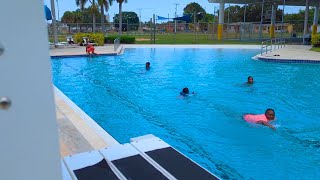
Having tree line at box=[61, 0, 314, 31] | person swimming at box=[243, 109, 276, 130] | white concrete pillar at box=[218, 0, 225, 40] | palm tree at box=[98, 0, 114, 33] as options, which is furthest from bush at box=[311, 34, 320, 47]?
palm tree at box=[98, 0, 114, 33]

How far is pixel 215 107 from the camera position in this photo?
8461 millimetres

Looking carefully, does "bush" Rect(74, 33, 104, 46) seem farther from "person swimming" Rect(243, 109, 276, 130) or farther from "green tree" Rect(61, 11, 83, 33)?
"green tree" Rect(61, 11, 83, 33)

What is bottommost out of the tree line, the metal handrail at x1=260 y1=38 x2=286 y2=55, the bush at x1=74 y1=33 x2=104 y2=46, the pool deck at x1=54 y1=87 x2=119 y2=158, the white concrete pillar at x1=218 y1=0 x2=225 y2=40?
the pool deck at x1=54 y1=87 x2=119 y2=158

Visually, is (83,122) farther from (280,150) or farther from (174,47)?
(174,47)

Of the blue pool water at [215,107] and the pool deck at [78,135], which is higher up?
the pool deck at [78,135]

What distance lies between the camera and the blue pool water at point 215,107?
5.21m

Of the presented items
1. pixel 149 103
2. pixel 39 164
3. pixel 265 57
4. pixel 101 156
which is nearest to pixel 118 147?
pixel 101 156

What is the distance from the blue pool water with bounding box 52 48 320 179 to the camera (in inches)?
205

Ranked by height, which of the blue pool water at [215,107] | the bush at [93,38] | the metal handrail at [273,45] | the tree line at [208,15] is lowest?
the blue pool water at [215,107]

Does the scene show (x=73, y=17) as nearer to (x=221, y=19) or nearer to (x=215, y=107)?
(x=221, y=19)

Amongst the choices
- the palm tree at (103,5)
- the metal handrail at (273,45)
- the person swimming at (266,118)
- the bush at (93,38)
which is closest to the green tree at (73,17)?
the palm tree at (103,5)

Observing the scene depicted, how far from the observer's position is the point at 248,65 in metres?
15.9

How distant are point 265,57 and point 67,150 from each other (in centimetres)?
1498

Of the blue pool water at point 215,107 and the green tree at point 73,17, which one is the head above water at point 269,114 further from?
the green tree at point 73,17
